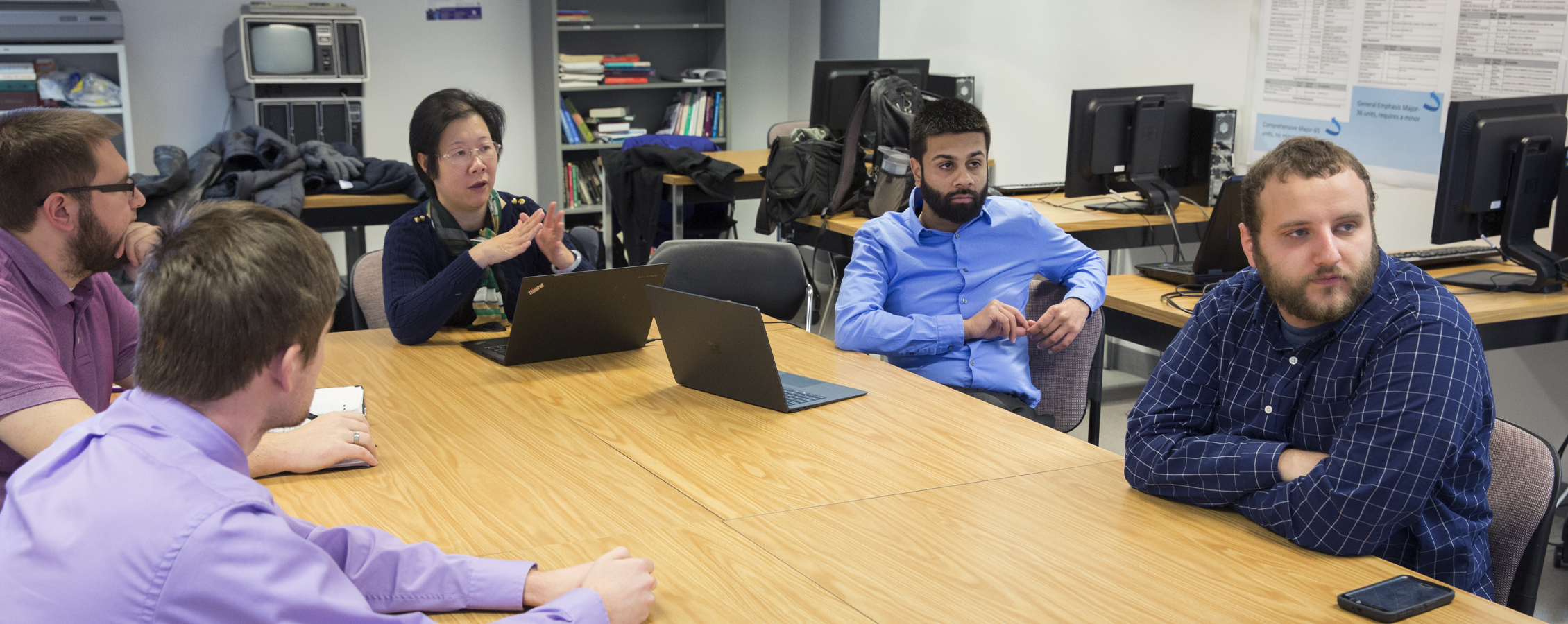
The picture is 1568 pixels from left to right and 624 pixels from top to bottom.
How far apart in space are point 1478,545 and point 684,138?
5.20 metres

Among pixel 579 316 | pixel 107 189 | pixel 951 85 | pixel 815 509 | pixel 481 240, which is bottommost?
pixel 815 509

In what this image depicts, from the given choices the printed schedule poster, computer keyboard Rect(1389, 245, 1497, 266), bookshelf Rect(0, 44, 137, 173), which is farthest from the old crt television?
computer keyboard Rect(1389, 245, 1497, 266)

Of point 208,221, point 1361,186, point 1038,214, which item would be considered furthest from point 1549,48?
point 208,221

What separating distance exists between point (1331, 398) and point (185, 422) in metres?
1.40

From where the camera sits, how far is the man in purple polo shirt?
159 cm

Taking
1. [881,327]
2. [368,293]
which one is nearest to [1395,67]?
[881,327]

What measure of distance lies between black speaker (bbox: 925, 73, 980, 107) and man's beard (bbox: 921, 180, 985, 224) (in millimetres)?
2990

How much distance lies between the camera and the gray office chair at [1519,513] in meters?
1.54

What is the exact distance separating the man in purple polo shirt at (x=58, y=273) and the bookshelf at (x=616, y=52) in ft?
17.0

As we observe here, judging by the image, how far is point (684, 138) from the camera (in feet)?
20.8

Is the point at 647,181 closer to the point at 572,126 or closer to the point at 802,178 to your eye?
the point at 802,178

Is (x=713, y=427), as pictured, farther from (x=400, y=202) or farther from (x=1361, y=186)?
(x=400, y=202)

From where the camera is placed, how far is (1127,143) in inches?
165

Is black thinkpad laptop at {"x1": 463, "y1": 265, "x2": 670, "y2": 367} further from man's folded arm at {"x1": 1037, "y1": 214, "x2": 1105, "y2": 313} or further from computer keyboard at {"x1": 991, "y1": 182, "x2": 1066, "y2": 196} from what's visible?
computer keyboard at {"x1": 991, "y1": 182, "x2": 1066, "y2": 196}
